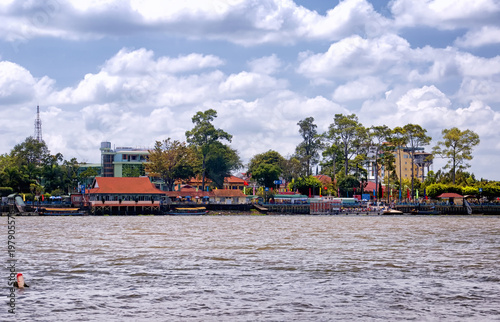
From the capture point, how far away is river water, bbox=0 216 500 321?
19.8 metres

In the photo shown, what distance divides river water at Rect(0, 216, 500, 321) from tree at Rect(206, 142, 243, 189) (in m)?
95.7

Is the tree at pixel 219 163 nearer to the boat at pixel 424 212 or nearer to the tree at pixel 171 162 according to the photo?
the tree at pixel 171 162

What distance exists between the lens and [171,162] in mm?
125312

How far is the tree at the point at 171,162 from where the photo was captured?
125m

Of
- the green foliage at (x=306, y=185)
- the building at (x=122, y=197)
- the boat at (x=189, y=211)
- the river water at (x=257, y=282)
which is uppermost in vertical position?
the green foliage at (x=306, y=185)

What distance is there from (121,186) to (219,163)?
30786mm

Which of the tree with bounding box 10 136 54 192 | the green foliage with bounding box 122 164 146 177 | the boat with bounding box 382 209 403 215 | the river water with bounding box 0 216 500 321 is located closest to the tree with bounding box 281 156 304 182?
the green foliage with bounding box 122 164 146 177

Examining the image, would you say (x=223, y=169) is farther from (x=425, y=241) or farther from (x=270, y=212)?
(x=425, y=241)

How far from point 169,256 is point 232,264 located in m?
4.86

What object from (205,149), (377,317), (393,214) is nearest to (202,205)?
(205,149)

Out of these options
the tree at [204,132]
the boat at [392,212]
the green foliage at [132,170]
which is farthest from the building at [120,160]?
the boat at [392,212]

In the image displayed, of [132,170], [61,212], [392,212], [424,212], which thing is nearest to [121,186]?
[61,212]

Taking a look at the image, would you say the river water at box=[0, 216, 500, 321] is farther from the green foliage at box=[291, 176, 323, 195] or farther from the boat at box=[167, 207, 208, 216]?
the green foliage at box=[291, 176, 323, 195]

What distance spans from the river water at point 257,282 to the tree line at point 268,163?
7935cm
